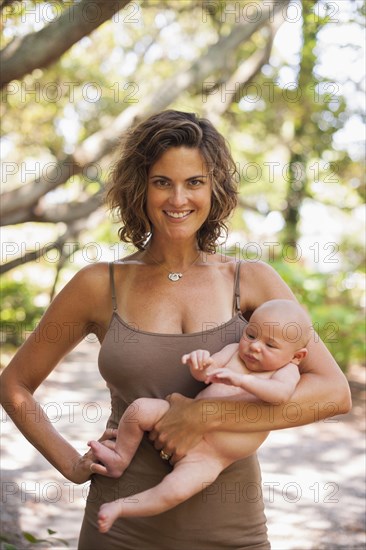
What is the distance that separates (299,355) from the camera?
8.25 ft

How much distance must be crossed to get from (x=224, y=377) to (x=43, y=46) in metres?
2.44

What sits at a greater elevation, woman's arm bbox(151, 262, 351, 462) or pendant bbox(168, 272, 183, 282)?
pendant bbox(168, 272, 183, 282)

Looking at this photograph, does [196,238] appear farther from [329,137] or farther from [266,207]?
[266,207]

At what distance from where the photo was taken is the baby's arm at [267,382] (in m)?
2.23

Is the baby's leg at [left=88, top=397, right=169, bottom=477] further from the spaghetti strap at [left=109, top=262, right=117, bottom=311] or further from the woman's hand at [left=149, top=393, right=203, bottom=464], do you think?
the spaghetti strap at [left=109, top=262, right=117, bottom=311]

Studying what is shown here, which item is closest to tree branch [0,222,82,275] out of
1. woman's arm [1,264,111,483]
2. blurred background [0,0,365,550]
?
blurred background [0,0,365,550]

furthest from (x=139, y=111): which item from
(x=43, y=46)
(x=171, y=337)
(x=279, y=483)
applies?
(x=171, y=337)

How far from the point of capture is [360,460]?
7.54 metres

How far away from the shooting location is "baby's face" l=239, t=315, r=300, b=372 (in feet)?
7.90

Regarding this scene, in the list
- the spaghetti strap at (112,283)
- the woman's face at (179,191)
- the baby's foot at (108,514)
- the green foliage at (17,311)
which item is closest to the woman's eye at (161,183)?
the woman's face at (179,191)

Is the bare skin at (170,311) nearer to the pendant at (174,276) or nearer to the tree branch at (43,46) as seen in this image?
the pendant at (174,276)

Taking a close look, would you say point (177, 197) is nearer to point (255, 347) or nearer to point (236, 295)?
point (236, 295)

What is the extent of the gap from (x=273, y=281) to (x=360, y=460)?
18.0ft

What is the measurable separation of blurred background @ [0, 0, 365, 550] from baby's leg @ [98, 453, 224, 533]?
101 centimetres
